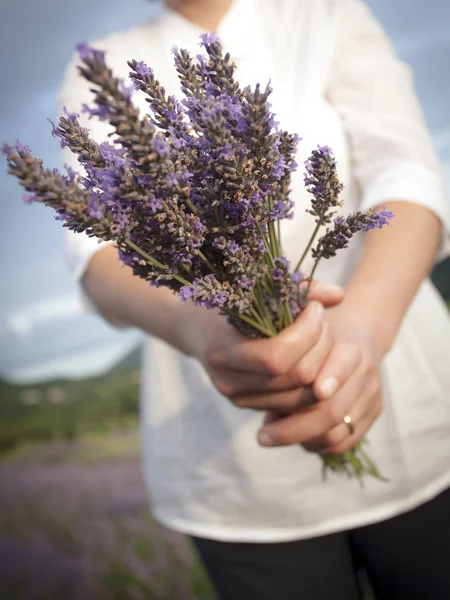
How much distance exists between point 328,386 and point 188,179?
15.3 inches

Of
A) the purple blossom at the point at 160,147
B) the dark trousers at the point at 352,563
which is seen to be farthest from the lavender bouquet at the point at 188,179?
the dark trousers at the point at 352,563

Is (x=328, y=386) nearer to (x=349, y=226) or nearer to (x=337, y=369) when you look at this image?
(x=337, y=369)

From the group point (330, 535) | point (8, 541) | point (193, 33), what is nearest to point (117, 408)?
point (8, 541)

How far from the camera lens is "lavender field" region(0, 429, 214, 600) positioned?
2.14 m

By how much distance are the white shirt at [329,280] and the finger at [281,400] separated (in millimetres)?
257

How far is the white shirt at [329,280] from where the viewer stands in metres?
0.94

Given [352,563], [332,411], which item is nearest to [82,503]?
[352,563]

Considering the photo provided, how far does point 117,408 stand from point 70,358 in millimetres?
499

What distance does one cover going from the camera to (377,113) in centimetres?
98

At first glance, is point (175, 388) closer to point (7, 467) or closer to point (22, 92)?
point (22, 92)

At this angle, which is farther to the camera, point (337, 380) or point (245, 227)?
point (337, 380)

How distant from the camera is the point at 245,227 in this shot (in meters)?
0.44

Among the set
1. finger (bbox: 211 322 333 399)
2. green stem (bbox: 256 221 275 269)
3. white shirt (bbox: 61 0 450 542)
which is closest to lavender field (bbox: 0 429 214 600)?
white shirt (bbox: 61 0 450 542)

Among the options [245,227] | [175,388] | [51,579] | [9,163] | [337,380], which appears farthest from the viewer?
[51,579]
